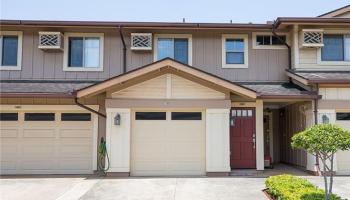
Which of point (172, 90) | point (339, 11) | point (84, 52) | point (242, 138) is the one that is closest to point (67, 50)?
point (84, 52)

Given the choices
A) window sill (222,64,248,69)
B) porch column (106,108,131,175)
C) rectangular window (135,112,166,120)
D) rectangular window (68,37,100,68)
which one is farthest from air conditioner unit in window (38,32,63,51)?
window sill (222,64,248,69)

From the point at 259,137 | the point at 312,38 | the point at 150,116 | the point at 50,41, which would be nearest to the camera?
the point at 150,116

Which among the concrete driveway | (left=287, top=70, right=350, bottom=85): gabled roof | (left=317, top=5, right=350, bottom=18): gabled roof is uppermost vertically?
(left=317, top=5, right=350, bottom=18): gabled roof

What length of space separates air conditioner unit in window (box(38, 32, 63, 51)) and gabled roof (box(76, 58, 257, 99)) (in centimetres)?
283

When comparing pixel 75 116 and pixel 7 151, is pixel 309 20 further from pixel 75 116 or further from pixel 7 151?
pixel 7 151

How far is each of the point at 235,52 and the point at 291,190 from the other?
23.0 ft

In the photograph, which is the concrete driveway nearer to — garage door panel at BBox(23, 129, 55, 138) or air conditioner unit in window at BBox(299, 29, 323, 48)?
garage door panel at BBox(23, 129, 55, 138)

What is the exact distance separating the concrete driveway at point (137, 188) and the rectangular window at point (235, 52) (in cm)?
463

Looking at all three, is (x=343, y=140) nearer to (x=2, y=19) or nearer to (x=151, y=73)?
(x=151, y=73)

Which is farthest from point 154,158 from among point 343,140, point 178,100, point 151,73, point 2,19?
point 2,19

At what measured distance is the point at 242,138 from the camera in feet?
40.4

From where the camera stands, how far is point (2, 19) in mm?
12969

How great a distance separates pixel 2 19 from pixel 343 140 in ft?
38.8

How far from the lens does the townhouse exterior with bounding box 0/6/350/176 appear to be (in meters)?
11.5
